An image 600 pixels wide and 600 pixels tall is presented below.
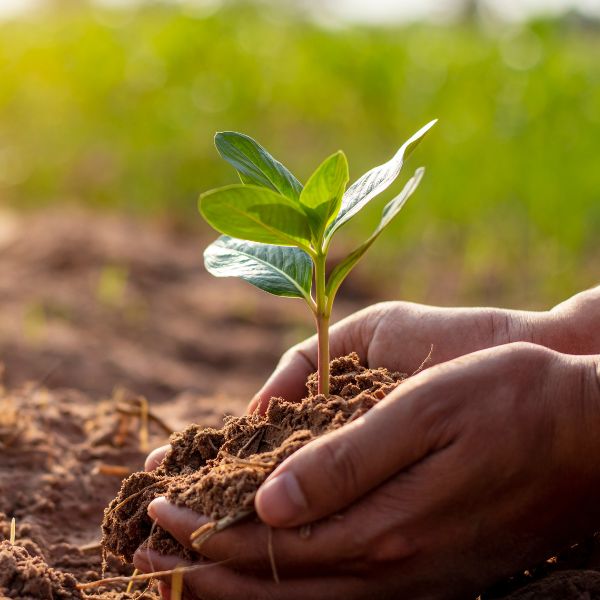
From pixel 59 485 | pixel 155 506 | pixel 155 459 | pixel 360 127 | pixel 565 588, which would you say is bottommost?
pixel 565 588

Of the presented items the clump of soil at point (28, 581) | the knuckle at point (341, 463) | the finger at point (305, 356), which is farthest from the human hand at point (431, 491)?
the finger at point (305, 356)

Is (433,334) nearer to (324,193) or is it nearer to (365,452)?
(324,193)

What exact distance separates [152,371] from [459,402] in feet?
7.72

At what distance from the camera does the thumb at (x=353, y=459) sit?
1.21m

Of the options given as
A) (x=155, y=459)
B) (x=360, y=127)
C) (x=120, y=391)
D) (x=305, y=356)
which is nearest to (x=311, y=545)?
(x=155, y=459)

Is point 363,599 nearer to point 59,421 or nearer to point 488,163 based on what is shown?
point 59,421

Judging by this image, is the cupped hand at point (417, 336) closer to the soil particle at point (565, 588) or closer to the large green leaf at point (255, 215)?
the large green leaf at point (255, 215)

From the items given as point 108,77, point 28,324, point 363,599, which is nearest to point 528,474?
point 363,599

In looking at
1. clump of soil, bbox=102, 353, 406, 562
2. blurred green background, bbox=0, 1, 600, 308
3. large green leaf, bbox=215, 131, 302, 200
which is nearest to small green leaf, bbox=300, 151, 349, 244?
large green leaf, bbox=215, 131, 302, 200

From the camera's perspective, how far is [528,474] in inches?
52.3

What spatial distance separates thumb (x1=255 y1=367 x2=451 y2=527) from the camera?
1.21 metres

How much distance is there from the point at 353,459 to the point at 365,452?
Answer: 2 centimetres

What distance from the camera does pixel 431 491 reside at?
50.1 inches

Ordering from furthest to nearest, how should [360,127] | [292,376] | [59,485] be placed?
[360,127] < [59,485] < [292,376]
